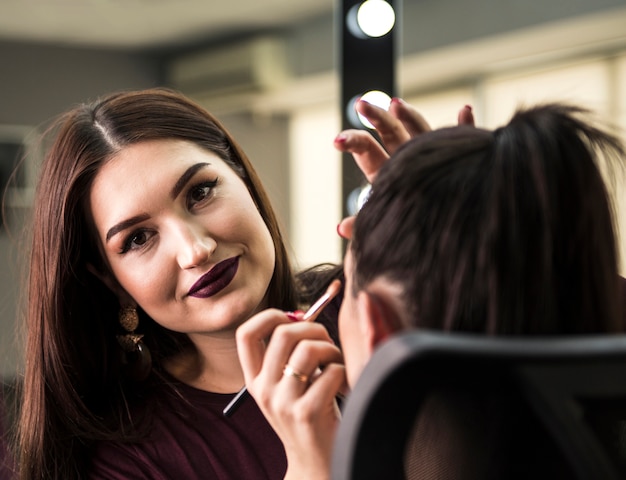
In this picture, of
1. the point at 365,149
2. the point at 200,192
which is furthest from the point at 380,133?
the point at 200,192

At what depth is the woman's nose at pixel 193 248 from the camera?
1.02 meters

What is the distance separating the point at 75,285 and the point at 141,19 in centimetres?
246

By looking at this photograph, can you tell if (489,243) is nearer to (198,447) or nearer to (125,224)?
(125,224)

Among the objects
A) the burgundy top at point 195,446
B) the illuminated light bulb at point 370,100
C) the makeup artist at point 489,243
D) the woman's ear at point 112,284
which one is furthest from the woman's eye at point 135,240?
the illuminated light bulb at point 370,100

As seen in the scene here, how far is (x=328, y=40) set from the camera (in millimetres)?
3631

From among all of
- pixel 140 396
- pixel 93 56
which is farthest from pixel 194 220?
pixel 93 56

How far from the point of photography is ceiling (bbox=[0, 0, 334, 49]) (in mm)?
3303

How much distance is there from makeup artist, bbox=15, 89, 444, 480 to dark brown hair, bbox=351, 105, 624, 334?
50 cm

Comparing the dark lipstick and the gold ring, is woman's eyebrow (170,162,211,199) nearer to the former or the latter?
the dark lipstick

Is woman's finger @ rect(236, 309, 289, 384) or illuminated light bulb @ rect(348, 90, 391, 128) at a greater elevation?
illuminated light bulb @ rect(348, 90, 391, 128)

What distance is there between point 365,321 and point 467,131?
6.0 inches

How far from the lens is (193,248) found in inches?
40.3

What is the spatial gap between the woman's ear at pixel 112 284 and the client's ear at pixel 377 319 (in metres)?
0.69

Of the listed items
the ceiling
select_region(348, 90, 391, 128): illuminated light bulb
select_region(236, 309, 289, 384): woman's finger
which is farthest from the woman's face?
the ceiling
